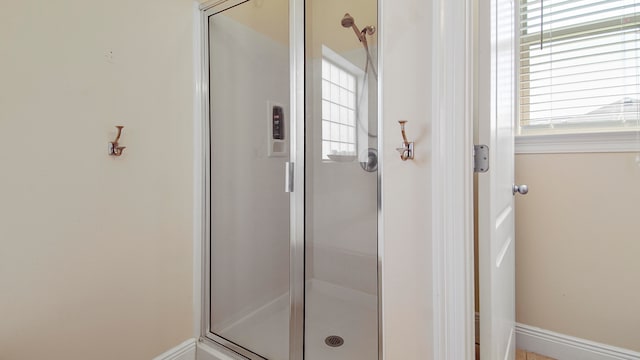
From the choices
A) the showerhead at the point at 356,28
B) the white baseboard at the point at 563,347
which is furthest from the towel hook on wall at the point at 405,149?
the white baseboard at the point at 563,347

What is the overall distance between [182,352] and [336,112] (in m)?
1.50

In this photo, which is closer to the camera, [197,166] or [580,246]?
[580,246]

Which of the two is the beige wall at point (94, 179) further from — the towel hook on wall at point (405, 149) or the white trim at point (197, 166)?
the towel hook on wall at point (405, 149)

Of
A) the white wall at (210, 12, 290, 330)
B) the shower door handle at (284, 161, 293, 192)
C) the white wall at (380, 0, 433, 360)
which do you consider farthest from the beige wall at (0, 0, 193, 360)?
the white wall at (380, 0, 433, 360)

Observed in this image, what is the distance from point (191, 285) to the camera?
1640mm

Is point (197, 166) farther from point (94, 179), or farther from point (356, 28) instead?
point (356, 28)

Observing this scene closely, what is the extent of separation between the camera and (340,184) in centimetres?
148

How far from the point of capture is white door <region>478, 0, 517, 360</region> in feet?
2.81

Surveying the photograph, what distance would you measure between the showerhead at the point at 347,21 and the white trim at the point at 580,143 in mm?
1115

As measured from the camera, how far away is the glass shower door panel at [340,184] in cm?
135

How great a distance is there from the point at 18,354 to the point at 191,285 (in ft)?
2.29

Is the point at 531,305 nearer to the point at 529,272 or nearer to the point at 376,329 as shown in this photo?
the point at 529,272

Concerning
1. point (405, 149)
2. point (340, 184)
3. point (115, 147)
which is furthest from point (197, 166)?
point (405, 149)

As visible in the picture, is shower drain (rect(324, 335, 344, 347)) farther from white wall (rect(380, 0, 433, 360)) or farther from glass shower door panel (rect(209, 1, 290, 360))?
white wall (rect(380, 0, 433, 360))
